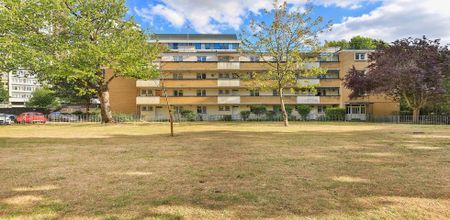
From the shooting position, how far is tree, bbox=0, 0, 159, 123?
26.6 m

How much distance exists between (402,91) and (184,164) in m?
36.7

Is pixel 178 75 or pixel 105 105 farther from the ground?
pixel 178 75

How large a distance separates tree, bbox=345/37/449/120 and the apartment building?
1042 cm

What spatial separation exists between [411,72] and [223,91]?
87.5 ft

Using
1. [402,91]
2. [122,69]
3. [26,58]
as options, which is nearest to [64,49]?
[26,58]

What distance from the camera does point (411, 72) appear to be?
34594mm

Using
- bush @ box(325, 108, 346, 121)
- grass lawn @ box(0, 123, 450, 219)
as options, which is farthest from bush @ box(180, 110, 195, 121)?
grass lawn @ box(0, 123, 450, 219)

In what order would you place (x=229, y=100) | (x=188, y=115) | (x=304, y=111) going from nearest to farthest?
1. (x=188, y=115)
2. (x=304, y=111)
3. (x=229, y=100)

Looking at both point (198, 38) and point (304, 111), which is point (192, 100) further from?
point (198, 38)

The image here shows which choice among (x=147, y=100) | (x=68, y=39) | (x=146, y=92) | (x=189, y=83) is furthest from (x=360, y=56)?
(x=68, y=39)

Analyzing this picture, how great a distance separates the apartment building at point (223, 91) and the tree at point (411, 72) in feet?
34.2

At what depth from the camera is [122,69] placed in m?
28.8

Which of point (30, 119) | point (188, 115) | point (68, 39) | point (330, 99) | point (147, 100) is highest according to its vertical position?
point (68, 39)

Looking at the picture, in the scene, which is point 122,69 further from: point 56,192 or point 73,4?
point 56,192
